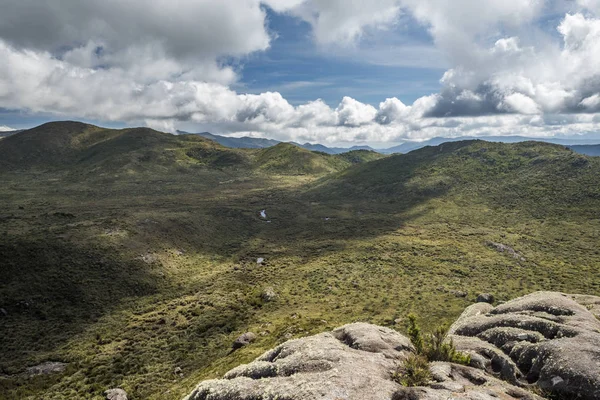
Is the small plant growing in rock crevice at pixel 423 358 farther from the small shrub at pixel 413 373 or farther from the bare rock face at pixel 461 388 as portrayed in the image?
the bare rock face at pixel 461 388

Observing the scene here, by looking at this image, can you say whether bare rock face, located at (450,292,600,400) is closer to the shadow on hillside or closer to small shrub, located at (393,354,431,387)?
small shrub, located at (393,354,431,387)


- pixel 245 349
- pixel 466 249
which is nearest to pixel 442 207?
pixel 466 249

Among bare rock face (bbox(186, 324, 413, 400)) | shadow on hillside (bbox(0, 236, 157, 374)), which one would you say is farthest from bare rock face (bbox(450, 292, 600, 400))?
shadow on hillside (bbox(0, 236, 157, 374))

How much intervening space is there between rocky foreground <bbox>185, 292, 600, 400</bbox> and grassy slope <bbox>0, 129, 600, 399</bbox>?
1613 centimetres

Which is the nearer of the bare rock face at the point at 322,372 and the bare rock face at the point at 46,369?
the bare rock face at the point at 322,372

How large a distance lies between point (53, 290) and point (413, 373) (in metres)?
51.4

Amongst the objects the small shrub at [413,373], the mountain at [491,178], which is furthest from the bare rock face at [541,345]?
the mountain at [491,178]

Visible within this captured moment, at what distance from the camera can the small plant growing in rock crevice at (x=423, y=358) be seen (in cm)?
1302

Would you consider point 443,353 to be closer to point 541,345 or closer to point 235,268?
point 541,345

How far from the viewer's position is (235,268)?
207 feet

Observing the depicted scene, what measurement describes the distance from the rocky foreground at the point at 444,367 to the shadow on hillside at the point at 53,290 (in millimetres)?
32648

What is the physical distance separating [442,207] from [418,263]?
60375 mm

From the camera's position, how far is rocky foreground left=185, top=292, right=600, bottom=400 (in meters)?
12.1

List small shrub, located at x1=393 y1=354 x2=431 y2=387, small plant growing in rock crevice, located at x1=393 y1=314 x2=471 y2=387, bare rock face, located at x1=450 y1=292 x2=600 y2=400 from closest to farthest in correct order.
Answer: small shrub, located at x1=393 y1=354 x2=431 y2=387 → small plant growing in rock crevice, located at x1=393 y1=314 x2=471 y2=387 → bare rock face, located at x1=450 y1=292 x2=600 y2=400
